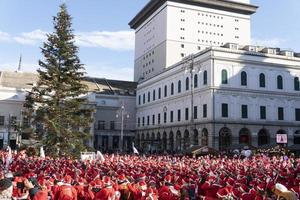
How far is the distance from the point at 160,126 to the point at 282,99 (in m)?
22.7

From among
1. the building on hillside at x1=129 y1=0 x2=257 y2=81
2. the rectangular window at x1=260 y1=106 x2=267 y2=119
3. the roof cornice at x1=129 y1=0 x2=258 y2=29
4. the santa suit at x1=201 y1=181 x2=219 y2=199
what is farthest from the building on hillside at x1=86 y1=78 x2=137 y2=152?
the santa suit at x1=201 y1=181 x2=219 y2=199

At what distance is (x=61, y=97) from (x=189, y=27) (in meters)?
57.0

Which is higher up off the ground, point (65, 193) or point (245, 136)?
point (245, 136)

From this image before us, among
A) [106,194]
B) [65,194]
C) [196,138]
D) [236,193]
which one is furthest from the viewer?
[196,138]

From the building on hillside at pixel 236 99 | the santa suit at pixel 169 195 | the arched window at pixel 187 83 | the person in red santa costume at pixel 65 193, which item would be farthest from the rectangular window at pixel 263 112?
the person in red santa costume at pixel 65 193

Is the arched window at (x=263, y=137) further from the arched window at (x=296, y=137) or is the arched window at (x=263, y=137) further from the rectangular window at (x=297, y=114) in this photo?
the rectangular window at (x=297, y=114)

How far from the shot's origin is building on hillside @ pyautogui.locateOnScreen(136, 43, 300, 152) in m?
59.4

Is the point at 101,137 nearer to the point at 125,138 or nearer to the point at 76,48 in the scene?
the point at 125,138

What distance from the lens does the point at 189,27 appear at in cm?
9256

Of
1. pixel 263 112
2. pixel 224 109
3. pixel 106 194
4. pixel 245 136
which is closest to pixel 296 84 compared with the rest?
pixel 263 112

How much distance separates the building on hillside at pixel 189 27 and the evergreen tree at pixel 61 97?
4664cm

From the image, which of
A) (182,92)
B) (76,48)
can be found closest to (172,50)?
(182,92)

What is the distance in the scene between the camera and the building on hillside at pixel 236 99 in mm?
59406

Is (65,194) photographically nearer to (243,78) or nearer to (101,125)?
(243,78)
